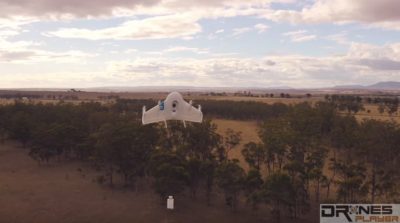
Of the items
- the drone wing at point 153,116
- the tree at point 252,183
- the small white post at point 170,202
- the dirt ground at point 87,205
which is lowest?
the dirt ground at point 87,205

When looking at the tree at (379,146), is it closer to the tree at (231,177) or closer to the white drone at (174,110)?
the tree at (231,177)

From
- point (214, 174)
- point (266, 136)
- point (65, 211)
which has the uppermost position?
point (266, 136)

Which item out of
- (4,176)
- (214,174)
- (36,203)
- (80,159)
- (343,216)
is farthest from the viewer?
(80,159)

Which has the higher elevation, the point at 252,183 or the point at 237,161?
the point at 237,161

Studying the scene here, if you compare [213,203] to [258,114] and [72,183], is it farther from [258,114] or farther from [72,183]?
[258,114]

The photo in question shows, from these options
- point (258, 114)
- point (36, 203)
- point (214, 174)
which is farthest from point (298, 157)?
point (258, 114)

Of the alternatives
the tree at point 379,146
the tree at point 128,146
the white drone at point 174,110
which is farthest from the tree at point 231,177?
the tree at point 379,146

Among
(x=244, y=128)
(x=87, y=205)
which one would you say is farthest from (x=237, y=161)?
(x=244, y=128)

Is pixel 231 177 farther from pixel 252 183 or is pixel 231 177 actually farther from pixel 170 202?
pixel 170 202
